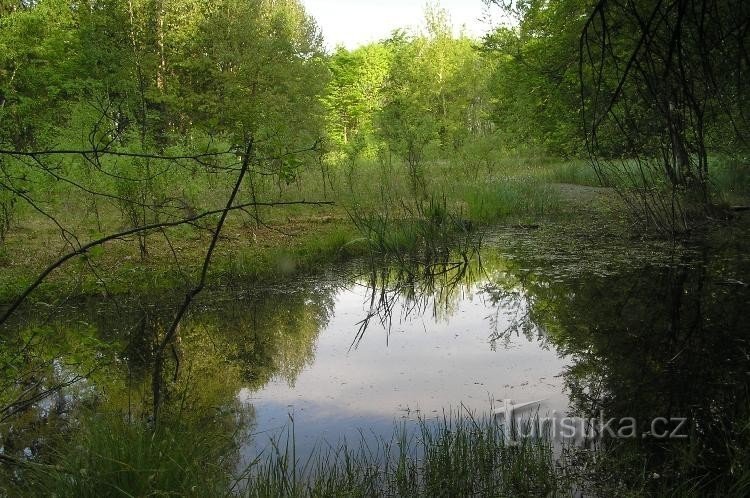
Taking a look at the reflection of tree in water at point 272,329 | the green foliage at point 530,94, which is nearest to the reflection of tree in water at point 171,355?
the reflection of tree in water at point 272,329

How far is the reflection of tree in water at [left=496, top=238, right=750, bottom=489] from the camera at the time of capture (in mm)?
2555

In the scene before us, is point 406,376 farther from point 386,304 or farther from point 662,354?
point 386,304

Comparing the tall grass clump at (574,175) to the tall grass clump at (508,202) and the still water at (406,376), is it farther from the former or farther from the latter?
the still water at (406,376)

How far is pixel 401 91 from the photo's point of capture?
106 feet

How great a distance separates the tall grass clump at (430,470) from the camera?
2383mm

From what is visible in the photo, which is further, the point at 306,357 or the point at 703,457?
the point at 306,357

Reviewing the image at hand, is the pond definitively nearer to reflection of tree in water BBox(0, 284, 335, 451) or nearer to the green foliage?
reflection of tree in water BBox(0, 284, 335, 451)

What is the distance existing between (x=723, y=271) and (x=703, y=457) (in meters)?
3.81

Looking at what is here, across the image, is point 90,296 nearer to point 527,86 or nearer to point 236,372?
point 236,372

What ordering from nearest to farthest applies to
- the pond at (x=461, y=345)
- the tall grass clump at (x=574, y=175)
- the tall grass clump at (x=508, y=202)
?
the pond at (x=461, y=345) < the tall grass clump at (x=508, y=202) < the tall grass clump at (x=574, y=175)

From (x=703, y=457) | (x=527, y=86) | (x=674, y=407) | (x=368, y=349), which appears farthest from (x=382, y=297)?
(x=527, y=86)

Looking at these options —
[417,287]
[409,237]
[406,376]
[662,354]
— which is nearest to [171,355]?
[406,376]

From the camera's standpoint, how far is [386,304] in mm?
5730

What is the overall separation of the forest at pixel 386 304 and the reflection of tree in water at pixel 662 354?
21 millimetres
